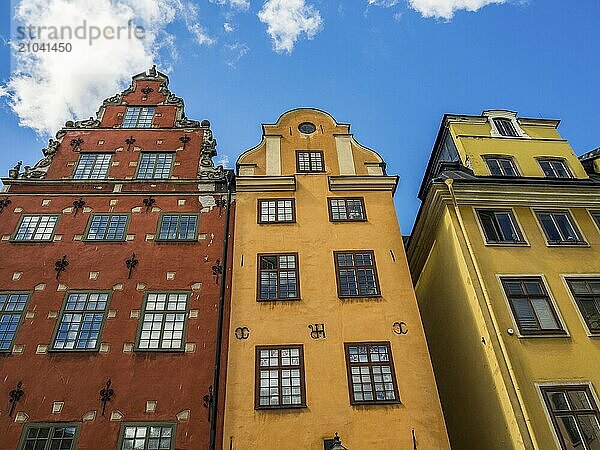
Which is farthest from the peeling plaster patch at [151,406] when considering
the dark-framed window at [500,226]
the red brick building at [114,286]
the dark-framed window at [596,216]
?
the dark-framed window at [596,216]

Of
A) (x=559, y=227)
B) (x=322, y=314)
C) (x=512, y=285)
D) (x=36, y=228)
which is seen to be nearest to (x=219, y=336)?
(x=322, y=314)

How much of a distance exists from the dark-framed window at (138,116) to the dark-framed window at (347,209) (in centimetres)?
854

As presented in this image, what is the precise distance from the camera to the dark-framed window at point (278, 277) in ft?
51.0

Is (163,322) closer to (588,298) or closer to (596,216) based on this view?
(588,298)

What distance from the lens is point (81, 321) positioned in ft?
48.6

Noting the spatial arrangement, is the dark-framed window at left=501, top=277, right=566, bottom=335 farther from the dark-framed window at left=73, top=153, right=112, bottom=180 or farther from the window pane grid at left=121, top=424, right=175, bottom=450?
the dark-framed window at left=73, top=153, right=112, bottom=180

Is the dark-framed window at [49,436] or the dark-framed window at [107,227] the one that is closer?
the dark-framed window at [49,436]

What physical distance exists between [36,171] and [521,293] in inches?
664

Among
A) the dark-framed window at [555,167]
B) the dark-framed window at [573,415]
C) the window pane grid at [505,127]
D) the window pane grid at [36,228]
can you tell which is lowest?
the dark-framed window at [573,415]

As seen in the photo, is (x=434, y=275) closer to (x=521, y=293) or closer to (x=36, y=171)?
(x=521, y=293)

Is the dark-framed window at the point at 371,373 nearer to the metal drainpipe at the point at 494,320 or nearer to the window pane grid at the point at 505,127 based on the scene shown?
the metal drainpipe at the point at 494,320

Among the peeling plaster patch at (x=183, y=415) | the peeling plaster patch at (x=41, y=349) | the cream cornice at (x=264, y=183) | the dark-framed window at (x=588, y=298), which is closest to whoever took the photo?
the peeling plaster patch at (x=183, y=415)

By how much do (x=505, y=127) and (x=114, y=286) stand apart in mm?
16211

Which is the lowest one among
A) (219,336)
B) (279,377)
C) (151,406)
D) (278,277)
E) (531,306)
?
(151,406)
